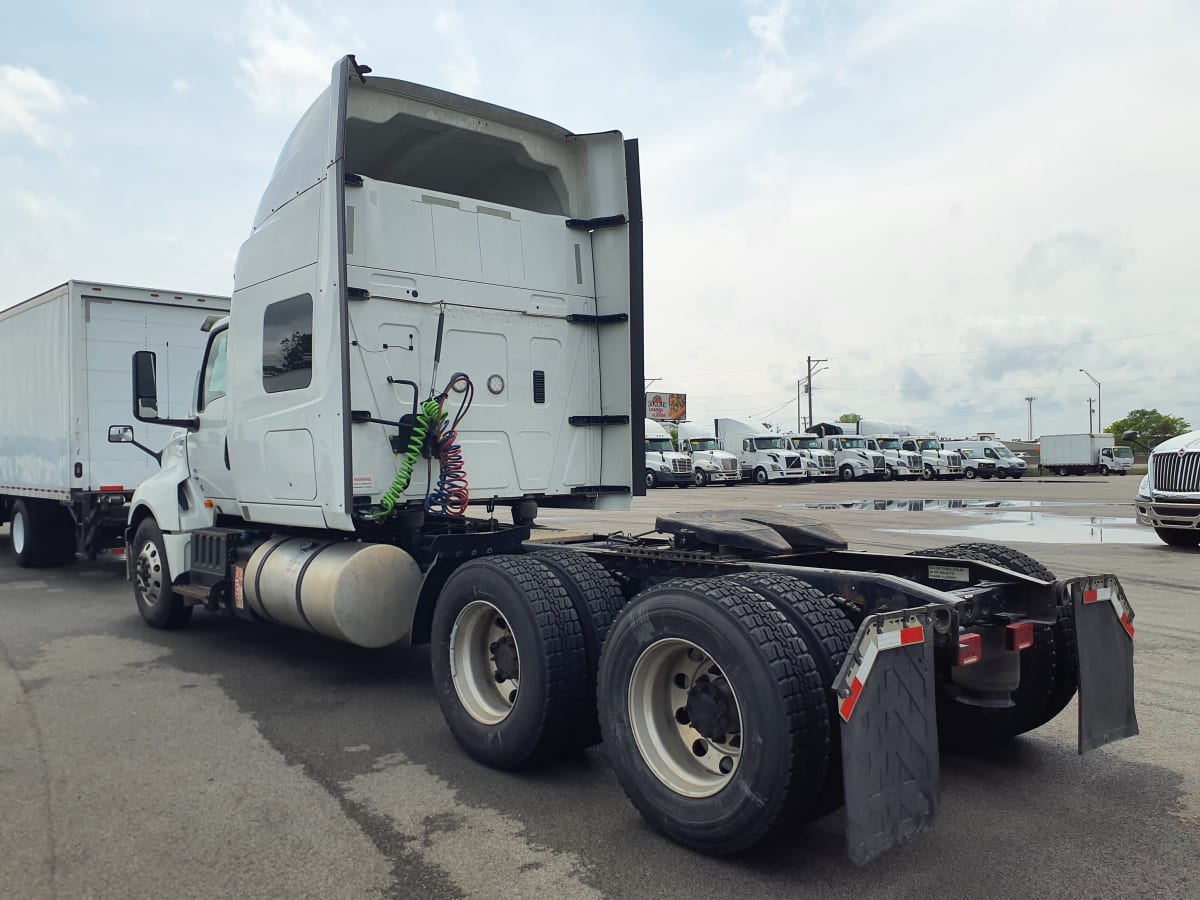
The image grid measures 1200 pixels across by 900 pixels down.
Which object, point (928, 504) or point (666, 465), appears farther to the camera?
point (666, 465)

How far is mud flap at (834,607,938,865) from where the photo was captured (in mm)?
3018

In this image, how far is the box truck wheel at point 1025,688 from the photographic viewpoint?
4.02 m

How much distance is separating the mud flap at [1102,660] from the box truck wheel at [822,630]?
0.99 m

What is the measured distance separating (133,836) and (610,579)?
90.1 inches

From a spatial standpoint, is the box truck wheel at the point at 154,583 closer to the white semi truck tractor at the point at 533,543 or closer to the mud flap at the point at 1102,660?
the white semi truck tractor at the point at 533,543

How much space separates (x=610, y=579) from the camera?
4602 millimetres

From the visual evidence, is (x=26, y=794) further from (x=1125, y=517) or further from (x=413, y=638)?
(x=1125, y=517)

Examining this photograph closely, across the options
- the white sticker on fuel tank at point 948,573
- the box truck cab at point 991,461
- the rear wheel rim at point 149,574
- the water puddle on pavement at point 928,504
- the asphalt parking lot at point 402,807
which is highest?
the box truck cab at point 991,461

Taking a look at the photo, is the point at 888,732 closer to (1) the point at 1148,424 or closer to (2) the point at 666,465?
(2) the point at 666,465

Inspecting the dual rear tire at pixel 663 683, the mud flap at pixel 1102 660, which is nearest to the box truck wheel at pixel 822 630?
the dual rear tire at pixel 663 683

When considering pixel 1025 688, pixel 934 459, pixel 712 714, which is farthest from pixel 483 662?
A: pixel 934 459

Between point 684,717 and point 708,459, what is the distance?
38321 mm

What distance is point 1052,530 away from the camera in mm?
16297

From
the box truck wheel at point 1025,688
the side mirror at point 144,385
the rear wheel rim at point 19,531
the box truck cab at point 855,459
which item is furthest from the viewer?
the box truck cab at point 855,459
